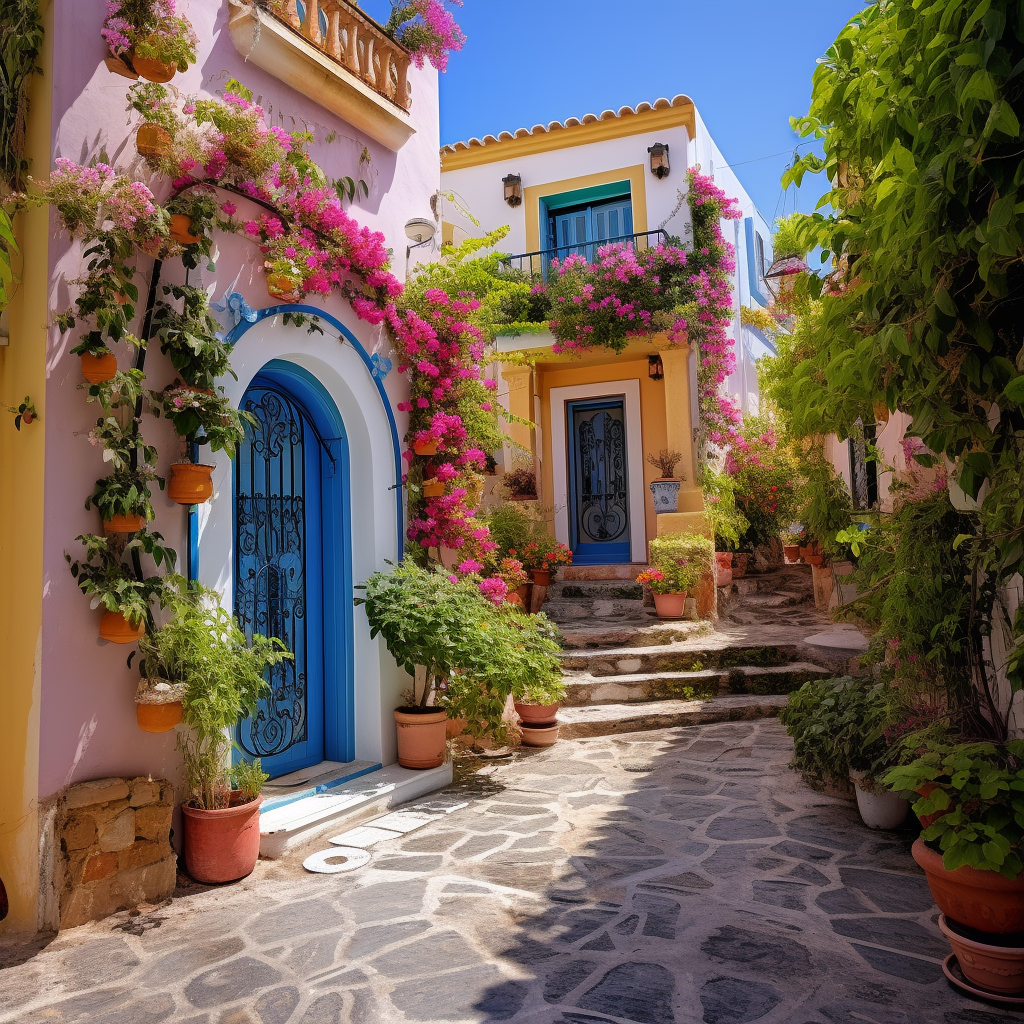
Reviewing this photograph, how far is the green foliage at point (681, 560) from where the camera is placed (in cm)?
984

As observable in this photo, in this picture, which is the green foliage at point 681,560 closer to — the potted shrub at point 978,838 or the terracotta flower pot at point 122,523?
the potted shrub at point 978,838

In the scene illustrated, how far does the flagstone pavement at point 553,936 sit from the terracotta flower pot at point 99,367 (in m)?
2.70

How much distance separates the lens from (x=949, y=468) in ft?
Answer: 14.1

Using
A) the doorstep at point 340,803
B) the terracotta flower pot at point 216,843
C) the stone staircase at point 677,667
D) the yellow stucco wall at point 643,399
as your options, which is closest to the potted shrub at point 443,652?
the doorstep at point 340,803

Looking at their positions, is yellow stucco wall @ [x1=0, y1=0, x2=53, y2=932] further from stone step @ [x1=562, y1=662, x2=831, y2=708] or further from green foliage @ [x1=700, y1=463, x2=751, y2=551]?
green foliage @ [x1=700, y1=463, x2=751, y2=551]

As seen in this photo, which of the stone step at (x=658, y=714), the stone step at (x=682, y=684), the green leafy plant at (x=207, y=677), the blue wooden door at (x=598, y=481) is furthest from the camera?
the blue wooden door at (x=598, y=481)

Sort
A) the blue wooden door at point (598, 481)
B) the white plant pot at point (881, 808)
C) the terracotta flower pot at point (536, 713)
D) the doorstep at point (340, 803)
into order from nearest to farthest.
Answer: the doorstep at point (340, 803)
the white plant pot at point (881, 808)
the terracotta flower pot at point (536, 713)
the blue wooden door at point (598, 481)

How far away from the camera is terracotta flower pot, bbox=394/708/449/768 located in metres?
5.97

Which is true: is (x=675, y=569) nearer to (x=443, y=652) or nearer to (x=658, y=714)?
(x=658, y=714)

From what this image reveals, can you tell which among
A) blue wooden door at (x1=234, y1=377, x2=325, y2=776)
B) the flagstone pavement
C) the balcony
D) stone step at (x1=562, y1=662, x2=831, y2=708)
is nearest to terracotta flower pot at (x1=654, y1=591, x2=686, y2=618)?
stone step at (x1=562, y1=662, x2=831, y2=708)

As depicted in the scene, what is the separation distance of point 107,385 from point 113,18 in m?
1.99

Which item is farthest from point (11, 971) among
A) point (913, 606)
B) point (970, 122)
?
point (970, 122)

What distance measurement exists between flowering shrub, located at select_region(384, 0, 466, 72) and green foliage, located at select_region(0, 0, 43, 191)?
3368 millimetres

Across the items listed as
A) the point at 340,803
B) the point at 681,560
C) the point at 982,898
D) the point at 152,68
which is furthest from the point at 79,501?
the point at 681,560
